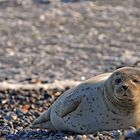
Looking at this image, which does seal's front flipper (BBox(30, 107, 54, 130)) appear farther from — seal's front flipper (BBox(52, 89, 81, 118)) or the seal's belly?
the seal's belly

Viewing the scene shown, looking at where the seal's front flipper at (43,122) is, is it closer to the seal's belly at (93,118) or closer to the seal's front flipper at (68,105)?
the seal's front flipper at (68,105)

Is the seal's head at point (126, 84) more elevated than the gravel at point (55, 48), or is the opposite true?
the seal's head at point (126, 84)

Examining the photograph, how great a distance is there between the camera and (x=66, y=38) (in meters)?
14.0

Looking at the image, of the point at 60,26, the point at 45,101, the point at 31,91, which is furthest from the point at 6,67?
the point at 60,26

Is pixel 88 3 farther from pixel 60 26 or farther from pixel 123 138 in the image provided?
pixel 123 138

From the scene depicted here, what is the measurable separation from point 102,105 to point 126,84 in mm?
431

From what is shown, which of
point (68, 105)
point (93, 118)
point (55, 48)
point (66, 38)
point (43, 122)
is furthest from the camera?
point (66, 38)

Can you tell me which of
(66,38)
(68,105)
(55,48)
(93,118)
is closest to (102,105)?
(93,118)

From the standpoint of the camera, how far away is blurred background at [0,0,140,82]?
35.9ft

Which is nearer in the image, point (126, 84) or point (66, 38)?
point (126, 84)

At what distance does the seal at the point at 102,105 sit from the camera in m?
5.16

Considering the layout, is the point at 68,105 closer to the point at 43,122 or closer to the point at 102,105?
the point at 102,105

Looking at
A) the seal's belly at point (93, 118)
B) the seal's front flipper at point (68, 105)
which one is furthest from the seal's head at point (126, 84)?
the seal's front flipper at point (68, 105)

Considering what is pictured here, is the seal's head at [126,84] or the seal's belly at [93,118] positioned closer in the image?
the seal's head at [126,84]
